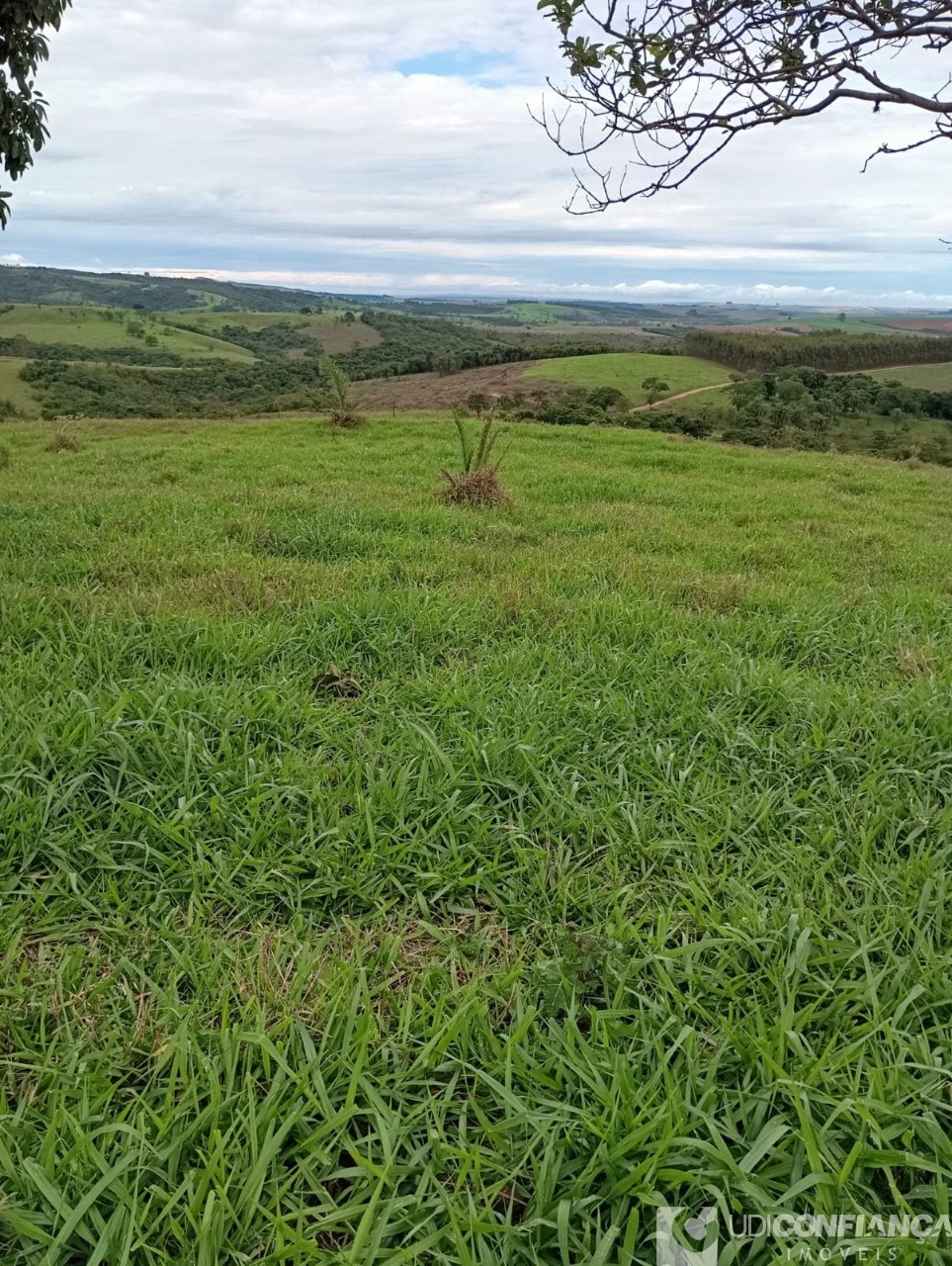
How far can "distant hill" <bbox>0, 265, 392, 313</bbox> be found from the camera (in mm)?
95938

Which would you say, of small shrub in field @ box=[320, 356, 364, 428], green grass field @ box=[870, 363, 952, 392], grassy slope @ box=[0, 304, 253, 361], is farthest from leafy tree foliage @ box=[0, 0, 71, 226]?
grassy slope @ box=[0, 304, 253, 361]

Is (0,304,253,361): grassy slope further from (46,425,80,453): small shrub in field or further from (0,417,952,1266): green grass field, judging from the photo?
(0,417,952,1266): green grass field

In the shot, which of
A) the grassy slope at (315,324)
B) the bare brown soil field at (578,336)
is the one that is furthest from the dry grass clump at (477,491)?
the grassy slope at (315,324)

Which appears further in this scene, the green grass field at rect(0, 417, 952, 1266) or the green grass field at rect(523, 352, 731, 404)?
the green grass field at rect(523, 352, 731, 404)

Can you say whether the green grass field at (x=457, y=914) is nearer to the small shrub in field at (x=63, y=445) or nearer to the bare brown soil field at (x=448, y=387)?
the small shrub in field at (x=63, y=445)

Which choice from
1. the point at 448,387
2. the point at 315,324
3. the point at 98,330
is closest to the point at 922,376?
the point at 448,387

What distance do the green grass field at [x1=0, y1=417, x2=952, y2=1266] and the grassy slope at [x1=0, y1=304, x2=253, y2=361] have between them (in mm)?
62580

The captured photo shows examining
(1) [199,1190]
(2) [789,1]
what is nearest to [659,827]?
(1) [199,1190]

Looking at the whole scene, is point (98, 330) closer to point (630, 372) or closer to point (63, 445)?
Result: point (630, 372)

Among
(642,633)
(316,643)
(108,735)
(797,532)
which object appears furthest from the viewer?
(797,532)

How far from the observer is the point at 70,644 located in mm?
3289

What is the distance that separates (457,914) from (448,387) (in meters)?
34.1

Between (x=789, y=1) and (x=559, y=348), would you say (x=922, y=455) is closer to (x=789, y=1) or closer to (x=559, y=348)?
(x=789, y=1)

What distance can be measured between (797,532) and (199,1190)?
20.9 ft
